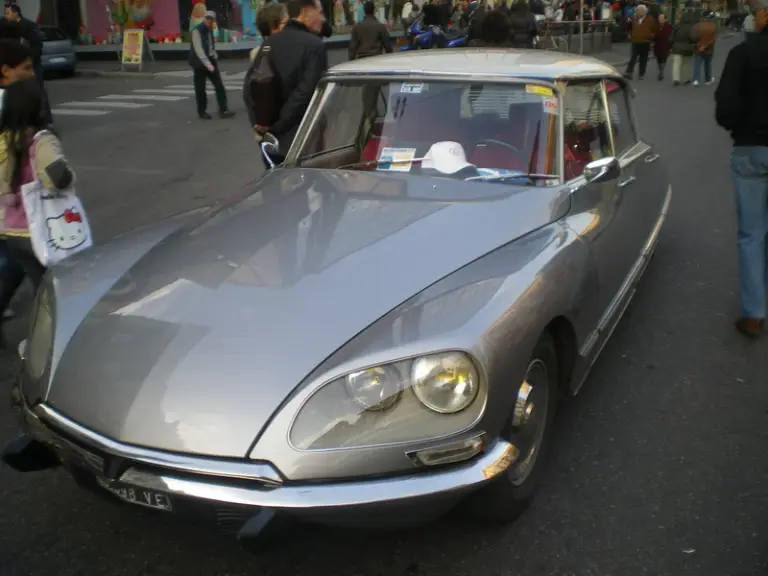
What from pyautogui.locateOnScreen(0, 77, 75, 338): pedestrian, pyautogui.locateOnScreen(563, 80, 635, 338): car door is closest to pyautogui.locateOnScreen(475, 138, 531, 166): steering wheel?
pyautogui.locateOnScreen(563, 80, 635, 338): car door

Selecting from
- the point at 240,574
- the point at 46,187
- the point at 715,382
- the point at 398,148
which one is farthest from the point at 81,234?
the point at 715,382

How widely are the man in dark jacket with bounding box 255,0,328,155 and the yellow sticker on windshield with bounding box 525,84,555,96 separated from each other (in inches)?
A: 95.8

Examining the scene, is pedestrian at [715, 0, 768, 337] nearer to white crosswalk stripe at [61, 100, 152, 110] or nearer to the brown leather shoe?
the brown leather shoe

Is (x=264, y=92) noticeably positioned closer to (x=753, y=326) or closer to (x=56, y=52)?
(x=753, y=326)

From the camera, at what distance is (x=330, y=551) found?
9.22 ft

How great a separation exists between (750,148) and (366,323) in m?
2.84

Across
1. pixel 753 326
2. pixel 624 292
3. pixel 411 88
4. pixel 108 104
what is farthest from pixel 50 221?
pixel 108 104

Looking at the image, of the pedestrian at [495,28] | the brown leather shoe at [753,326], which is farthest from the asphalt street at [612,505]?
the pedestrian at [495,28]

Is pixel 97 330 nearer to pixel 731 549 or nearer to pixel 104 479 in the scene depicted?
pixel 104 479

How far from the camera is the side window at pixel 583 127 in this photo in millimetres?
3777

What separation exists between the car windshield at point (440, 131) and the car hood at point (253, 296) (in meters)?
0.18

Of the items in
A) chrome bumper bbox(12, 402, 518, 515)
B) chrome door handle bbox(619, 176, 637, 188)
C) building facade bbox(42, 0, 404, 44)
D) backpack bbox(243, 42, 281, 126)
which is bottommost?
chrome bumper bbox(12, 402, 518, 515)

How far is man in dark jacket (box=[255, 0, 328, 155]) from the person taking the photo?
5891 mm

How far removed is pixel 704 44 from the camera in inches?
682
